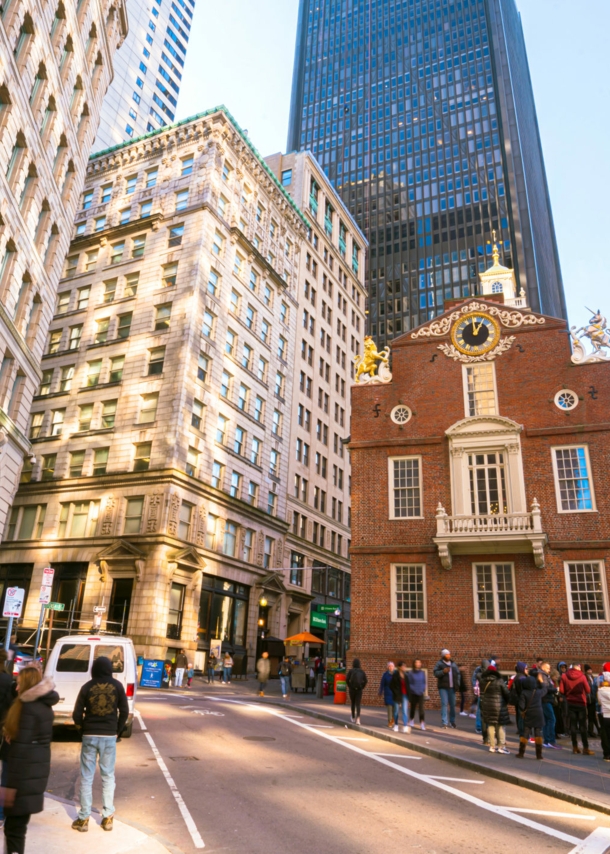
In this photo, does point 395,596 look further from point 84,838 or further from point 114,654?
point 84,838

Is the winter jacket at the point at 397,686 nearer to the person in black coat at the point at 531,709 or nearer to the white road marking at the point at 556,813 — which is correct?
the person in black coat at the point at 531,709

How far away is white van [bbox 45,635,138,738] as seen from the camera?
13117 millimetres

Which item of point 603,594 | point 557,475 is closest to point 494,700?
point 603,594

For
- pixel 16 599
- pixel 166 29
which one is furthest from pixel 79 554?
pixel 166 29

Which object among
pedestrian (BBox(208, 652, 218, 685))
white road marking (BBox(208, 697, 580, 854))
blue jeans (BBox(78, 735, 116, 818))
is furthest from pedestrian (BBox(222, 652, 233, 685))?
blue jeans (BBox(78, 735, 116, 818))

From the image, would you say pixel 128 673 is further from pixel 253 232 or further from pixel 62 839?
pixel 253 232

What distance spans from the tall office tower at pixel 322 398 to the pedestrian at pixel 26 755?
142 ft

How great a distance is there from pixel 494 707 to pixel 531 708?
2.68 feet

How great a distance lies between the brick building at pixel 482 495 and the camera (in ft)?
79.1

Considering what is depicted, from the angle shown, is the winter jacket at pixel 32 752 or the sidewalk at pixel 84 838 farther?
the sidewalk at pixel 84 838

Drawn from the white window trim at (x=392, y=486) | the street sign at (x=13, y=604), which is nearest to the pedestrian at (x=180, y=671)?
the white window trim at (x=392, y=486)

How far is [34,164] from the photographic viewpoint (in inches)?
1014

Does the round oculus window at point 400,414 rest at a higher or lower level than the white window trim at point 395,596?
higher

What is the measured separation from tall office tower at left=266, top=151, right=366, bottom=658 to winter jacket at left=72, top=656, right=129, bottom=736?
1631 inches
